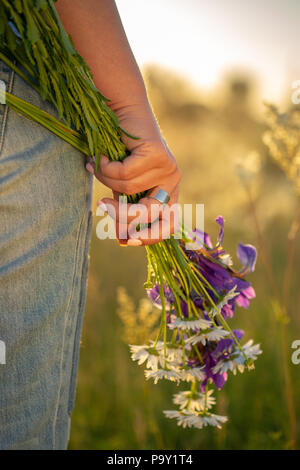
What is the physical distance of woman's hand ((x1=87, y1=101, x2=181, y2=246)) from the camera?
93cm

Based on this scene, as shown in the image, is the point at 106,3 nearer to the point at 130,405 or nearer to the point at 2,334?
the point at 2,334

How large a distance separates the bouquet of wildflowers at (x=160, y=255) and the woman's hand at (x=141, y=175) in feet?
0.13

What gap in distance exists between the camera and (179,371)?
1.12 meters

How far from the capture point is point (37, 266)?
0.91m

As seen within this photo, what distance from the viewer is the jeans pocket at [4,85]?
811 millimetres

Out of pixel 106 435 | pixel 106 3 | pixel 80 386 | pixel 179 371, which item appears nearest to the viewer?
pixel 106 3

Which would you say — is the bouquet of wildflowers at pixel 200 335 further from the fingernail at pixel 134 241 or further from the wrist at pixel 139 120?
the wrist at pixel 139 120

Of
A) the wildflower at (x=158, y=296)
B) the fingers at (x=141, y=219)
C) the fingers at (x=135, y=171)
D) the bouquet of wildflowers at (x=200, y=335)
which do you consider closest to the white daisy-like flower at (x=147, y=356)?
the bouquet of wildflowers at (x=200, y=335)

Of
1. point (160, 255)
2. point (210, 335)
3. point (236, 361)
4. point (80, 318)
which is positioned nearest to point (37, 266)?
point (80, 318)

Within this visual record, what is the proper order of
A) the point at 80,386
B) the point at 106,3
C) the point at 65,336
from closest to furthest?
the point at 106,3, the point at 65,336, the point at 80,386

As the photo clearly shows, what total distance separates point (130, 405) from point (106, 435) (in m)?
0.19

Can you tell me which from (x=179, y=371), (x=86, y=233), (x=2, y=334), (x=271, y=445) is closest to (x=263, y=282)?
(x=271, y=445)

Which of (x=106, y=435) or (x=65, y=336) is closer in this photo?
(x=65, y=336)

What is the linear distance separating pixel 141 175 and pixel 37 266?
29 cm
